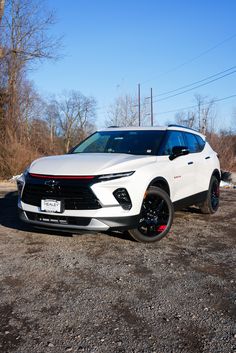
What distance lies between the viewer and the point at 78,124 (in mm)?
69312

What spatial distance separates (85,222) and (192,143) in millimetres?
3109

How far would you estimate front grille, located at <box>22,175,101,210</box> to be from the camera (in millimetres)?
4496

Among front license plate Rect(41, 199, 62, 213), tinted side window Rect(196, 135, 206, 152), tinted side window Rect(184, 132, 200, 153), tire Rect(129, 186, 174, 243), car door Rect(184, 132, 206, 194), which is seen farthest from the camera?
tinted side window Rect(196, 135, 206, 152)

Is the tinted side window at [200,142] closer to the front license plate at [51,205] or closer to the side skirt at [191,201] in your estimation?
the side skirt at [191,201]

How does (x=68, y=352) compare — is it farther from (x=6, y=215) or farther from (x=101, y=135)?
(x=6, y=215)

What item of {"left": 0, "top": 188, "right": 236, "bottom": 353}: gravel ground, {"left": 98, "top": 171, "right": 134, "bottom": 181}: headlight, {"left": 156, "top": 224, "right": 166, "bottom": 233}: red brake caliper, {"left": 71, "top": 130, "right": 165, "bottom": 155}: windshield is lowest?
{"left": 0, "top": 188, "right": 236, "bottom": 353}: gravel ground

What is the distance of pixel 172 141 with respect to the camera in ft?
19.7

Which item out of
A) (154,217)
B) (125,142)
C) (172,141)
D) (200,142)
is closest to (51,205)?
(154,217)

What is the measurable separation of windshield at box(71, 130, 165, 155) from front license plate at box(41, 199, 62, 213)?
1563 mm

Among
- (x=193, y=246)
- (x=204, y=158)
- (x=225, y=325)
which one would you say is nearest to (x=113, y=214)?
(x=193, y=246)

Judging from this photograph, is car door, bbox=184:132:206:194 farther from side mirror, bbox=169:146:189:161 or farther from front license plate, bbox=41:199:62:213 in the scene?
front license plate, bbox=41:199:62:213

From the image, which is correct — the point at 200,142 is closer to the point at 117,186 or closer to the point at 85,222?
the point at 117,186

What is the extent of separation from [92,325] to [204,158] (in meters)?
4.71

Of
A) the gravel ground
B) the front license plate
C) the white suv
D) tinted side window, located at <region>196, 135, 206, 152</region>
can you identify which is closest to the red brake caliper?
the white suv
